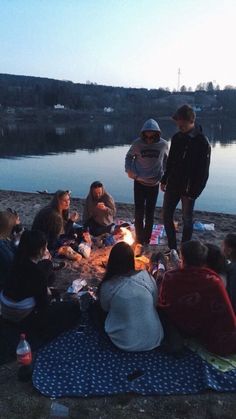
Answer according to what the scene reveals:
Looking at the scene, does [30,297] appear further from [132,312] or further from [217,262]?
[217,262]

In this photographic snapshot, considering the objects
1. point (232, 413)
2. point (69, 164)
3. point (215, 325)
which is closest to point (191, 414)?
point (232, 413)

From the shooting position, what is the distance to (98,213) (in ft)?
22.6

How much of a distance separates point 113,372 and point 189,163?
118 inches

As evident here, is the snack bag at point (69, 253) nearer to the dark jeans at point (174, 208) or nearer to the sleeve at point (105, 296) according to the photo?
the dark jeans at point (174, 208)

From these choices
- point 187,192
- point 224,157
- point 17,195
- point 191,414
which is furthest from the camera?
point 224,157

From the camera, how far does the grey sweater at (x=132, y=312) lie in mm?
3328

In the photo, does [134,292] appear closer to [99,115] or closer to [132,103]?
[99,115]

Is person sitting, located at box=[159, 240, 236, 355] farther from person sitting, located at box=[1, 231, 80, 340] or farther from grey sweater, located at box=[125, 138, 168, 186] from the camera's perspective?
grey sweater, located at box=[125, 138, 168, 186]

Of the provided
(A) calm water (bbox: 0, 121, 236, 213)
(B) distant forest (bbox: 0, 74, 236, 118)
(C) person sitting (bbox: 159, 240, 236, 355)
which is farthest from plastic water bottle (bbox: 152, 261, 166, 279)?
(B) distant forest (bbox: 0, 74, 236, 118)

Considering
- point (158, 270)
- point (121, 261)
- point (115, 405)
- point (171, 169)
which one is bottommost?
point (115, 405)

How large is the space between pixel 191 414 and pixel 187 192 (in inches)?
124

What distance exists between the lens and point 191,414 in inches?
110

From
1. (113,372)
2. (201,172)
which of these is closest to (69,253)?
(201,172)

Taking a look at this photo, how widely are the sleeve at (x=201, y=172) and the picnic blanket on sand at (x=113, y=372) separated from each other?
96.0 inches
